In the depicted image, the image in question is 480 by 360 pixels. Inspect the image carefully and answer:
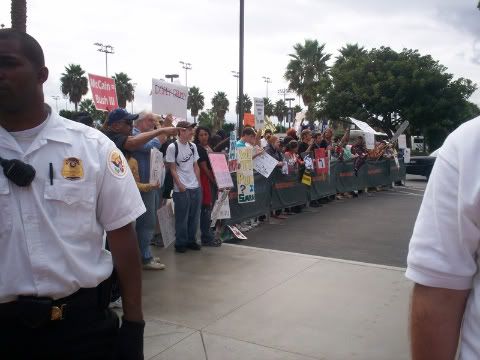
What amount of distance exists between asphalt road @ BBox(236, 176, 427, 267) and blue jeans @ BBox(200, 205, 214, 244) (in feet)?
2.10

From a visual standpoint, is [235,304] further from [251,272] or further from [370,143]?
[370,143]

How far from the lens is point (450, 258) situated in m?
1.12

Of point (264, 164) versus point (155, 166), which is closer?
point (155, 166)

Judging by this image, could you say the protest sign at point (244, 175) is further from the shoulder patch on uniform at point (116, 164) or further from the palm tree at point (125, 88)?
the palm tree at point (125, 88)

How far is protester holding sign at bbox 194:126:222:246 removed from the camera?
718 centimetres

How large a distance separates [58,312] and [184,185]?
191 inches

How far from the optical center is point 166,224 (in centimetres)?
673

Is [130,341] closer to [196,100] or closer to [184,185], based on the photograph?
[184,185]

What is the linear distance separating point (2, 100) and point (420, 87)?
3510 centimetres

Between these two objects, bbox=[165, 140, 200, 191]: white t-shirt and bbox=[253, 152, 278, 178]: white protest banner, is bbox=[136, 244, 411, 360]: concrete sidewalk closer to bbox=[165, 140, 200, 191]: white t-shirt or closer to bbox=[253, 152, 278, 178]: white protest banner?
bbox=[165, 140, 200, 191]: white t-shirt

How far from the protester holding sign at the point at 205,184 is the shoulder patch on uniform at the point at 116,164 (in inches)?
204

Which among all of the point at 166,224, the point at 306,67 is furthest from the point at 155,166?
the point at 306,67

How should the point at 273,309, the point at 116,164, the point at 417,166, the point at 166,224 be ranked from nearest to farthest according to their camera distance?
1. the point at 116,164
2. the point at 273,309
3. the point at 166,224
4. the point at 417,166

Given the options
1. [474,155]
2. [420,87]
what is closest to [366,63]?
[420,87]
